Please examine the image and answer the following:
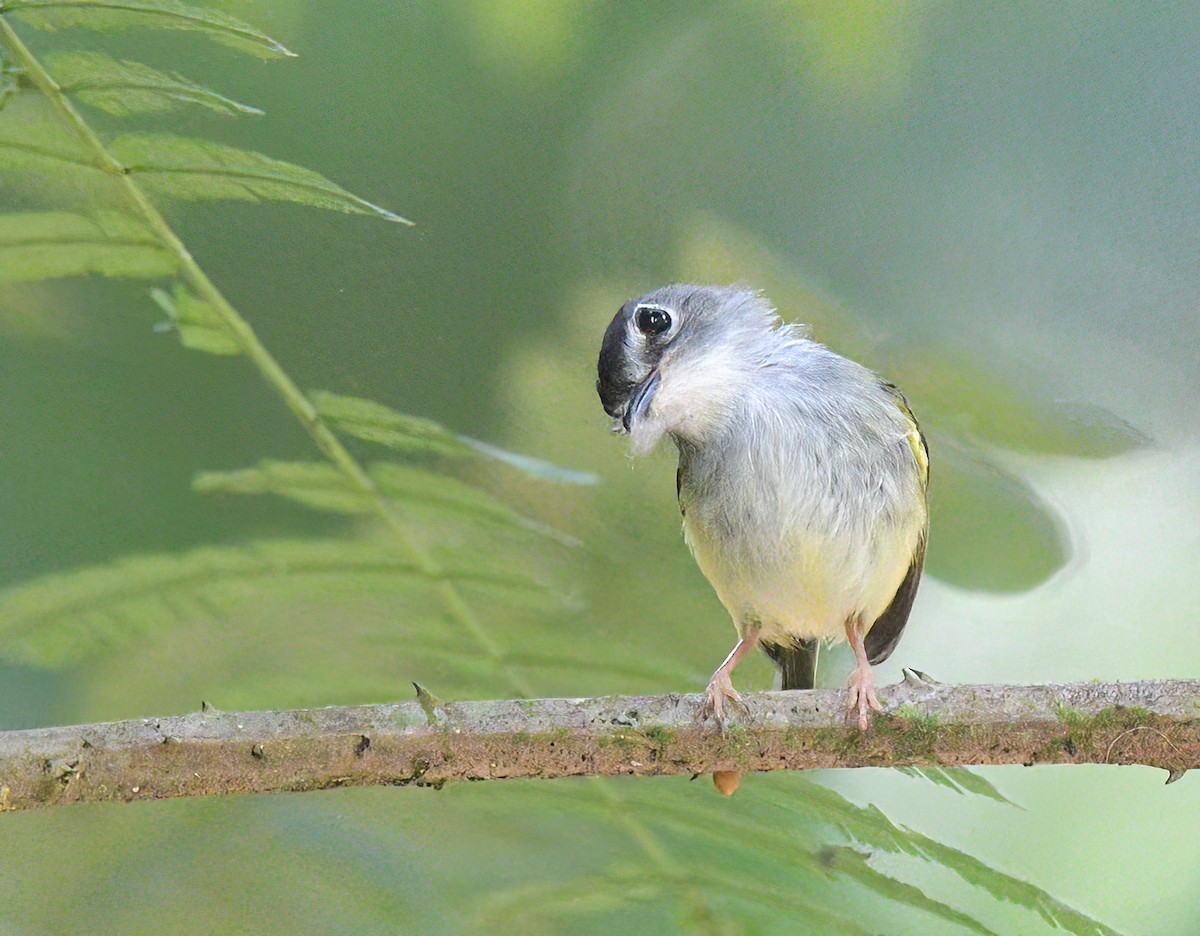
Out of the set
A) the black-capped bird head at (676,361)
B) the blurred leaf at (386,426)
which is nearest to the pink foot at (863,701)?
the black-capped bird head at (676,361)

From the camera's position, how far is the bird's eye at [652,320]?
1.68 m

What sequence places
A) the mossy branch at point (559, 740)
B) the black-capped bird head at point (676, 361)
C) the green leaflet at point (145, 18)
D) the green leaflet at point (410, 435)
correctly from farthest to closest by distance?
the green leaflet at point (410, 435) < the green leaflet at point (145, 18) < the black-capped bird head at point (676, 361) < the mossy branch at point (559, 740)

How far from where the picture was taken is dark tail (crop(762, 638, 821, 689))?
7.20ft

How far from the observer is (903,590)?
6.68 feet

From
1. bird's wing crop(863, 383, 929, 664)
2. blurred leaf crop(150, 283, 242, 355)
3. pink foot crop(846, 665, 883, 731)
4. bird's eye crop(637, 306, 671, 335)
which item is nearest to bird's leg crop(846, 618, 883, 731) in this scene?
pink foot crop(846, 665, 883, 731)

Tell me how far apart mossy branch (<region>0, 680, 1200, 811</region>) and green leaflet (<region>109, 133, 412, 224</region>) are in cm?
101

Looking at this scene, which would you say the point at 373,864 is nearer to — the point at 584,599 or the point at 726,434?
A: the point at 584,599

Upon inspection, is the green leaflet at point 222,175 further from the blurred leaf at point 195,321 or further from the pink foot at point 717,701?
the pink foot at point 717,701

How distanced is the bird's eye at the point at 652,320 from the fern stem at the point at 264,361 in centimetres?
84

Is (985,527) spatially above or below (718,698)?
above

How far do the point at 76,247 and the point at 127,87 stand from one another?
326 mm

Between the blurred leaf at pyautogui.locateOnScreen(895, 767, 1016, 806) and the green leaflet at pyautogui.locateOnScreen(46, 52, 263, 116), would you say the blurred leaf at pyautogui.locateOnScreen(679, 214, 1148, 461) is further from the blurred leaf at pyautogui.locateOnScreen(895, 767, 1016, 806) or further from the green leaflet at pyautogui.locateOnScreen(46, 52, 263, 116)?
the green leaflet at pyautogui.locateOnScreen(46, 52, 263, 116)

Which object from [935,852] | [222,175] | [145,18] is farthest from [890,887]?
[145,18]

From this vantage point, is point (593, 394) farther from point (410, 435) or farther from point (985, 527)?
point (985, 527)
